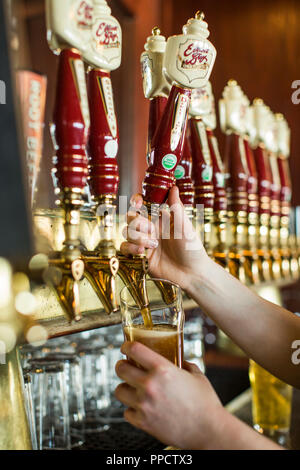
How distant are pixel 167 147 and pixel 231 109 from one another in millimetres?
628

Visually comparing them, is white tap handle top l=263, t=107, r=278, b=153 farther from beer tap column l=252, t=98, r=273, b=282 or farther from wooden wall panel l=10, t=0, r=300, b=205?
wooden wall panel l=10, t=0, r=300, b=205

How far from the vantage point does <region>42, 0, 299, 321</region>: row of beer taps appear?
2.60ft

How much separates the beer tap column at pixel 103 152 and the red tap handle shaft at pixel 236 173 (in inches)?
27.3

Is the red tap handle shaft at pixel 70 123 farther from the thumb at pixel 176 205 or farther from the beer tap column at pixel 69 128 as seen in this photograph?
the thumb at pixel 176 205

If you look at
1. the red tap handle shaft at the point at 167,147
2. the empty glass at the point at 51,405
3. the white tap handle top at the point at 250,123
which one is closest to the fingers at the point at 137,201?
the red tap handle shaft at the point at 167,147

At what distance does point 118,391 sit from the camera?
84cm

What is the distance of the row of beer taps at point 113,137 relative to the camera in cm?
79

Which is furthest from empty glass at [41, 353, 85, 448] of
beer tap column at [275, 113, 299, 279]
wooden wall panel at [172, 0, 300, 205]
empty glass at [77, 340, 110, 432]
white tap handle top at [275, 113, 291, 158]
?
wooden wall panel at [172, 0, 300, 205]

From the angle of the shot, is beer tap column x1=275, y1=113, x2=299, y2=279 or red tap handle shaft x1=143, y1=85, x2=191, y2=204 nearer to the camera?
red tap handle shaft x1=143, y1=85, x2=191, y2=204

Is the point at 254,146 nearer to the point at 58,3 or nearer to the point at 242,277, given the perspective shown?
the point at 242,277

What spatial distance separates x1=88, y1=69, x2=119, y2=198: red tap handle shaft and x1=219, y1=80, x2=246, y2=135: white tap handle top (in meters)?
0.69

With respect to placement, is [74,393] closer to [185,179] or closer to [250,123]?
[185,179]

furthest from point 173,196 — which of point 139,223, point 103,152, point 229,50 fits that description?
point 229,50

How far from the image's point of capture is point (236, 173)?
4.99 ft
